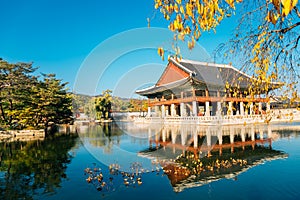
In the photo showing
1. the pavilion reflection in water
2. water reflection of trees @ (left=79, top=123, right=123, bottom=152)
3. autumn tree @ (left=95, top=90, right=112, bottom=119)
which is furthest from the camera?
autumn tree @ (left=95, top=90, right=112, bottom=119)

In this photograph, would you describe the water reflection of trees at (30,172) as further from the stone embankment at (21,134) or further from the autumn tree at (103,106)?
the autumn tree at (103,106)

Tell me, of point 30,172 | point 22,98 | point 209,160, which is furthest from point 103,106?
point 209,160

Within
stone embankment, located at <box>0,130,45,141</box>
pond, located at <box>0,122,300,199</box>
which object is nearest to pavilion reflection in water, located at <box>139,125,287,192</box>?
pond, located at <box>0,122,300,199</box>

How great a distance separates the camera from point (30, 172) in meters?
8.04

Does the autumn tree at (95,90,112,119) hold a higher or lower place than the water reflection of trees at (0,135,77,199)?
higher

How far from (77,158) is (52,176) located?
264cm

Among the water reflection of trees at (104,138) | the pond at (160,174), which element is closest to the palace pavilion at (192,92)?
the water reflection of trees at (104,138)

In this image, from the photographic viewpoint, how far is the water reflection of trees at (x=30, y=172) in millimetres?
6121

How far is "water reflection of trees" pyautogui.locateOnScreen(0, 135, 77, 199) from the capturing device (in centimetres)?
612

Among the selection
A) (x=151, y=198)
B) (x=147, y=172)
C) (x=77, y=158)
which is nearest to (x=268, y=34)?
(x=151, y=198)

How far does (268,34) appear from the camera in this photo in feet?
8.98

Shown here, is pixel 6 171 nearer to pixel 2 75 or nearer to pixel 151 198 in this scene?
pixel 151 198

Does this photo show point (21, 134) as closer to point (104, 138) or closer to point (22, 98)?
point (22, 98)

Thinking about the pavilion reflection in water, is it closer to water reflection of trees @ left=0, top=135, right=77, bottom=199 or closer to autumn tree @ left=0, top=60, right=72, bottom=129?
water reflection of trees @ left=0, top=135, right=77, bottom=199
